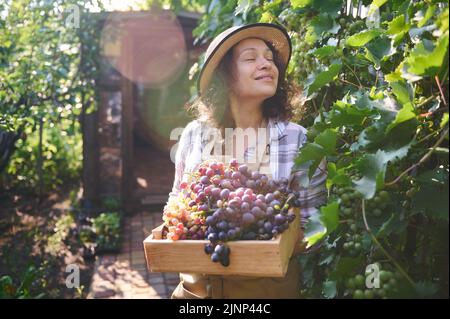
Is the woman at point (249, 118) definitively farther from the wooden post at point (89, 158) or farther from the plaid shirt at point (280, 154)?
the wooden post at point (89, 158)

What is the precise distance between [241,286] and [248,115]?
843mm

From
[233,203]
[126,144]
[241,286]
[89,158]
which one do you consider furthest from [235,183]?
[126,144]

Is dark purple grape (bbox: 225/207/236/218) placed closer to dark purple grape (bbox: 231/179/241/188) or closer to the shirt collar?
dark purple grape (bbox: 231/179/241/188)

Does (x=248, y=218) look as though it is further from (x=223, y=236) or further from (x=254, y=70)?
(x=254, y=70)

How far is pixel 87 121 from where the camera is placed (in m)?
6.51

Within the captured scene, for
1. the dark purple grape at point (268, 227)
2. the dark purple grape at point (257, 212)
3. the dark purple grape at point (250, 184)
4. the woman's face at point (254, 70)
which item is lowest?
the dark purple grape at point (268, 227)

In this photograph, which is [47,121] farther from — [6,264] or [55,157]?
[55,157]

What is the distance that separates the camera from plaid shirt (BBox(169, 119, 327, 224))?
1.94 metres

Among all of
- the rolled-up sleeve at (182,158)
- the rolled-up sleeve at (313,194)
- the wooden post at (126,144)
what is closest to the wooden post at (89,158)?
the wooden post at (126,144)

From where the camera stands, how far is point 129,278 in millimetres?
4645

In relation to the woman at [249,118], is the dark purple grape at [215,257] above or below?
below

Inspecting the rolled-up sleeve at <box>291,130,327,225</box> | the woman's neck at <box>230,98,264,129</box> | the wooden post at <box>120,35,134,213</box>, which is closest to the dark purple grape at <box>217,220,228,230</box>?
the rolled-up sleeve at <box>291,130,327,225</box>

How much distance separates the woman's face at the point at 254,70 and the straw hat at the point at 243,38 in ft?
0.13

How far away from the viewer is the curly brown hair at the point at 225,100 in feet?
7.50
